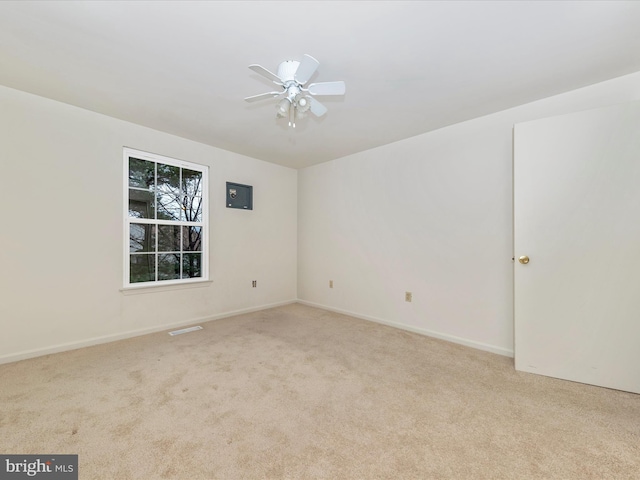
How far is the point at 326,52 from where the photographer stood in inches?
73.9

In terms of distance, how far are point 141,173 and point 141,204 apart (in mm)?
374

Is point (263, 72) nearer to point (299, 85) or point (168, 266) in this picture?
point (299, 85)

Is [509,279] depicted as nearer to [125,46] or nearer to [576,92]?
[576,92]

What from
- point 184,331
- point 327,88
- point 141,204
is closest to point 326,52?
point 327,88

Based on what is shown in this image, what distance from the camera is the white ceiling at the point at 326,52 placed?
156 centimetres

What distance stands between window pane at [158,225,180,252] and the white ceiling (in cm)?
132

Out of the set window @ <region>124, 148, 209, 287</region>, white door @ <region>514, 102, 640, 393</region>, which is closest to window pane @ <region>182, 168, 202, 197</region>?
window @ <region>124, 148, 209, 287</region>

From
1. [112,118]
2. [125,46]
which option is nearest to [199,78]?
[125,46]

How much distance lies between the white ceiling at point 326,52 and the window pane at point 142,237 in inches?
49.1

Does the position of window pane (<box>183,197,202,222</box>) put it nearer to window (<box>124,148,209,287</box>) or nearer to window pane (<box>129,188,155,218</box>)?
window (<box>124,148,209,287</box>)

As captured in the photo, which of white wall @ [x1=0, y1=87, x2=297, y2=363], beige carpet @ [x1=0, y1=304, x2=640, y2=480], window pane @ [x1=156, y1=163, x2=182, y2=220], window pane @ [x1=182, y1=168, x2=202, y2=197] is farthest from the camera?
window pane @ [x1=182, y1=168, x2=202, y2=197]

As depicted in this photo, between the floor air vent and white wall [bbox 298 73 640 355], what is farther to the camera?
the floor air vent

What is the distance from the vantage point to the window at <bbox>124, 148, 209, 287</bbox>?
3150 mm

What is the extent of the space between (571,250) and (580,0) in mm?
1664
